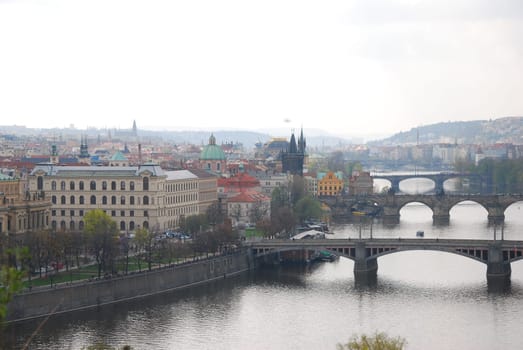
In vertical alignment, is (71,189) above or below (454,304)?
above

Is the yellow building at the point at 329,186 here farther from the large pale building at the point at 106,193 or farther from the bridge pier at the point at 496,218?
the large pale building at the point at 106,193

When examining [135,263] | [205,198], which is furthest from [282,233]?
[135,263]

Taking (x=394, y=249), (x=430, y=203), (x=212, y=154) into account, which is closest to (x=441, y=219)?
(x=430, y=203)

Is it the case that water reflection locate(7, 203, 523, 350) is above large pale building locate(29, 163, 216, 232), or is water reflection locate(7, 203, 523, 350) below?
below

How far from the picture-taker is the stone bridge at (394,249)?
53812mm

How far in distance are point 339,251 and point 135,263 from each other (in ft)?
34.8

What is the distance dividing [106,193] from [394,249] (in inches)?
703

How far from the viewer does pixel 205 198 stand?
2990 inches

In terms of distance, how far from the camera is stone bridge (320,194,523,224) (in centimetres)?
9344

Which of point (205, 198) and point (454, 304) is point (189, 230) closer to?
point (205, 198)

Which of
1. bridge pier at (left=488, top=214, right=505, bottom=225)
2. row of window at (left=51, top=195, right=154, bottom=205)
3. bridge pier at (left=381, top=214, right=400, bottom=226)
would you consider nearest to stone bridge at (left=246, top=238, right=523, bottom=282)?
row of window at (left=51, top=195, right=154, bottom=205)

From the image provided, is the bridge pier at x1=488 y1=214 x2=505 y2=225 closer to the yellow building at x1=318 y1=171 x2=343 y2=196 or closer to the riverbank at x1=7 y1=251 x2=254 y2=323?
the yellow building at x1=318 y1=171 x2=343 y2=196

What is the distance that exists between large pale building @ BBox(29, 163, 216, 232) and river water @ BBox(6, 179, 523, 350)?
385 inches

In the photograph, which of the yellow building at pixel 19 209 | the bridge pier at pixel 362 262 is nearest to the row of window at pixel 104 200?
the yellow building at pixel 19 209
